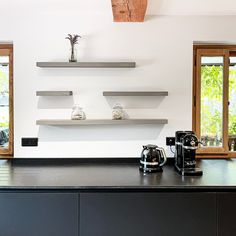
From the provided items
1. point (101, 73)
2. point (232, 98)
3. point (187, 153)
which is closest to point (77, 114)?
point (101, 73)

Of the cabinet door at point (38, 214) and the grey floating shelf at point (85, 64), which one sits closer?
the cabinet door at point (38, 214)

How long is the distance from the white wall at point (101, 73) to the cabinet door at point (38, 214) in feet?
2.65

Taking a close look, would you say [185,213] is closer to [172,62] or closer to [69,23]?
[172,62]

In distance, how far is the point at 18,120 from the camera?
8.72ft

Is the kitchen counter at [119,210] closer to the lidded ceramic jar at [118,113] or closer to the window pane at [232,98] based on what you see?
the lidded ceramic jar at [118,113]

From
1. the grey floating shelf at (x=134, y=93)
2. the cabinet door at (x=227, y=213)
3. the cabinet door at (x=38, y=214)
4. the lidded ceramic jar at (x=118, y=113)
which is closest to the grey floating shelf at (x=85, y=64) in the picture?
the grey floating shelf at (x=134, y=93)

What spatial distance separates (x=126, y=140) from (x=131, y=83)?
55cm

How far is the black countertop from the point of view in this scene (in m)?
1.88

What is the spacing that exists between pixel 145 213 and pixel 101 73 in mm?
1362

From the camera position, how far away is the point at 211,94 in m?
2.82

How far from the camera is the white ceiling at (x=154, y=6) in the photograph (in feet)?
7.81

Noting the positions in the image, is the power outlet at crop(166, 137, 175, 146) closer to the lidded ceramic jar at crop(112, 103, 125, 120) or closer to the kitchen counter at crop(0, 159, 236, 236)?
the lidded ceramic jar at crop(112, 103, 125, 120)

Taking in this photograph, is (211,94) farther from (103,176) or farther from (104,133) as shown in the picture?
(103,176)

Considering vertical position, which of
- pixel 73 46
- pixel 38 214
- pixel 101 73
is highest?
pixel 73 46
